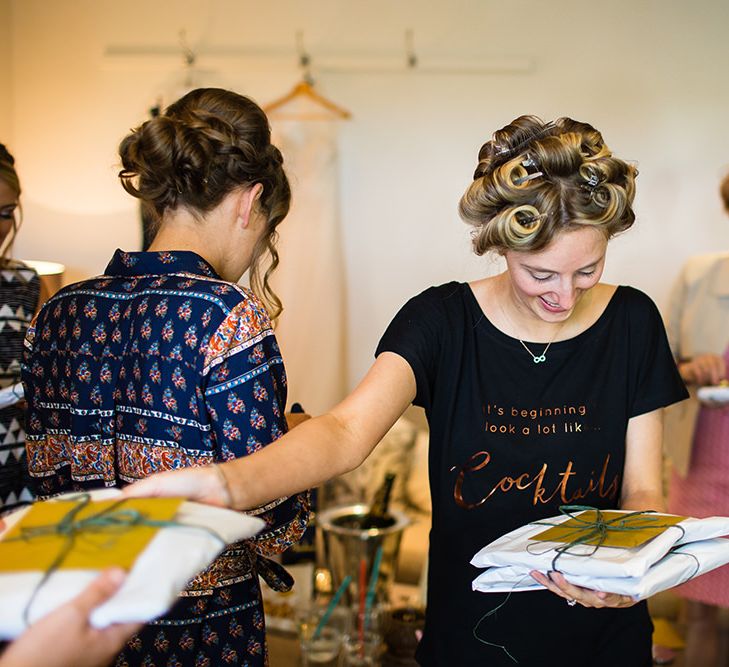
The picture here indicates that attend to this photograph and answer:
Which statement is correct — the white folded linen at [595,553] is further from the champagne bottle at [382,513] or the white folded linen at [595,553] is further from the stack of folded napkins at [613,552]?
→ the champagne bottle at [382,513]

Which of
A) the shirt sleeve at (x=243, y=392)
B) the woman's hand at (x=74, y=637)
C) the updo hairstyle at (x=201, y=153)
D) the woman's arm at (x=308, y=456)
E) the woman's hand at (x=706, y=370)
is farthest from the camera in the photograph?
the woman's hand at (x=706, y=370)

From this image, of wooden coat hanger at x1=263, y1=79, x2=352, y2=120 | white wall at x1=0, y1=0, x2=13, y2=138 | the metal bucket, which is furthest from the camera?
white wall at x1=0, y1=0, x2=13, y2=138

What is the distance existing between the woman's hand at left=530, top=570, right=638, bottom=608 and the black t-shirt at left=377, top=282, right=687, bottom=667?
1.01 ft

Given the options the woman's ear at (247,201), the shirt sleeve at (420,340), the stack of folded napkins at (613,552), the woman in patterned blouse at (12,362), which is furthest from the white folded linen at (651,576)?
the woman in patterned blouse at (12,362)

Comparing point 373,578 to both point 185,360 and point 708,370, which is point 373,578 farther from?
point 185,360

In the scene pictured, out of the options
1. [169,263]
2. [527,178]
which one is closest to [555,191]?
[527,178]

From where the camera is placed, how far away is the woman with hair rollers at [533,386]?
151 cm

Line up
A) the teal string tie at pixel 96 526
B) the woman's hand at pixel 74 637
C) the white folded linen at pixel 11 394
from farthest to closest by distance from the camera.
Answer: the white folded linen at pixel 11 394
the teal string tie at pixel 96 526
the woman's hand at pixel 74 637

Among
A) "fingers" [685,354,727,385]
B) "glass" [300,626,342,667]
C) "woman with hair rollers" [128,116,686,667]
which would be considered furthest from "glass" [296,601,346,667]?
"fingers" [685,354,727,385]

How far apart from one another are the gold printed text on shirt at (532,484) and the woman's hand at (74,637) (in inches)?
32.1

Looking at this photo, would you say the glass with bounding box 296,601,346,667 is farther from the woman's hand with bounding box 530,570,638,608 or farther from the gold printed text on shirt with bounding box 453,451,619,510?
the woman's hand with bounding box 530,570,638,608

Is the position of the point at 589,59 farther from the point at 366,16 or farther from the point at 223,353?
the point at 223,353

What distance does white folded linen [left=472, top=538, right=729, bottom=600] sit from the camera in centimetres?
121

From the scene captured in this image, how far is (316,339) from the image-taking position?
11.5ft
